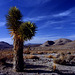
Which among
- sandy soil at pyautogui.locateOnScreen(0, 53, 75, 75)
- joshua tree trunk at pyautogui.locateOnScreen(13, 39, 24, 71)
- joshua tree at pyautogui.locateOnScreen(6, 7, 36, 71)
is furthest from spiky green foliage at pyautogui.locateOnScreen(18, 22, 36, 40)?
sandy soil at pyautogui.locateOnScreen(0, 53, 75, 75)

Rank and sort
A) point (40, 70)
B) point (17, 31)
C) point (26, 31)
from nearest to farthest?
point (26, 31) < point (17, 31) < point (40, 70)

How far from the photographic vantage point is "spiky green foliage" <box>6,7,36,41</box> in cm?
717

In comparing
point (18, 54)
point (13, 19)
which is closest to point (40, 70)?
point (18, 54)

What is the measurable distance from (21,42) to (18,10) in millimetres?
2325

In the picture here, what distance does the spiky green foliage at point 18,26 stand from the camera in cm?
717

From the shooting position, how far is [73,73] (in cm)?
829

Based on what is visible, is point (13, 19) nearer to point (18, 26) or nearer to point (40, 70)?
point (18, 26)

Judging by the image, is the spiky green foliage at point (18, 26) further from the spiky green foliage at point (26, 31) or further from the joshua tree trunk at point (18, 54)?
the joshua tree trunk at point (18, 54)

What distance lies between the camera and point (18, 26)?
26.1 ft

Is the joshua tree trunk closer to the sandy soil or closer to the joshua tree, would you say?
the joshua tree

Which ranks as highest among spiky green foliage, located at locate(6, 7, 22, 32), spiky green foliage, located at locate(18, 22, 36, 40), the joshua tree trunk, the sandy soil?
spiky green foliage, located at locate(6, 7, 22, 32)

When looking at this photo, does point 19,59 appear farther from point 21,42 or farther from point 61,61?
point 61,61

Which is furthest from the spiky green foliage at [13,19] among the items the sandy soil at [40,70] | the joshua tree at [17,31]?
the sandy soil at [40,70]

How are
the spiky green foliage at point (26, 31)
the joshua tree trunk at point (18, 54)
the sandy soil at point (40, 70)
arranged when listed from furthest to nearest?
the joshua tree trunk at point (18, 54), the sandy soil at point (40, 70), the spiky green foliage at point (26, 31)
